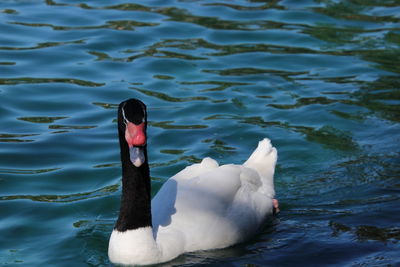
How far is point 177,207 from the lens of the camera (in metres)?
7.65

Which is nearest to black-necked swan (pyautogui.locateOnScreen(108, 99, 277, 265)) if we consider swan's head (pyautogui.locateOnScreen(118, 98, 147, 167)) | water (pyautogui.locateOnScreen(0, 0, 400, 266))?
swan's head (pyautogui.locateOnScreen(118, 98, 147, 167))

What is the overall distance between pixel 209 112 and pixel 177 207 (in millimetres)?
3975

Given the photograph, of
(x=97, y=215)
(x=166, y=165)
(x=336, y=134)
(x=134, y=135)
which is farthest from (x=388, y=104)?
(x=134, y=135)

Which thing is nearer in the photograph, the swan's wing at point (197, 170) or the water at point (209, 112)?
the water at point (209, 112)

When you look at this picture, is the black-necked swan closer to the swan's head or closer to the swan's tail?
the swan's head

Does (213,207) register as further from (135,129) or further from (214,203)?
(135,129)

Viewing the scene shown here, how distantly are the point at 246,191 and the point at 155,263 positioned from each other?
1.44 m

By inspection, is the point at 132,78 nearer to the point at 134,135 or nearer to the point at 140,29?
the point at 140,29

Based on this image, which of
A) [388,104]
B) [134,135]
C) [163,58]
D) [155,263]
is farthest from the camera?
[163,58]

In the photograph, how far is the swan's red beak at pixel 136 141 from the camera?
661 centimetres

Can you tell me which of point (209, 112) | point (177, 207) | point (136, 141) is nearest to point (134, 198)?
point (177, 207)

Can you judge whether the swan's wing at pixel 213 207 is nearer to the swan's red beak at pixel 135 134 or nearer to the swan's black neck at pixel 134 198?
the swan's black neck at pixel 134 198

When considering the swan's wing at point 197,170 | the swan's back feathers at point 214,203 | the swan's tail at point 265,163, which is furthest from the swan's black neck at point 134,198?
the swan's tail at point 265,163

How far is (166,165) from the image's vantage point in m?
9.84
